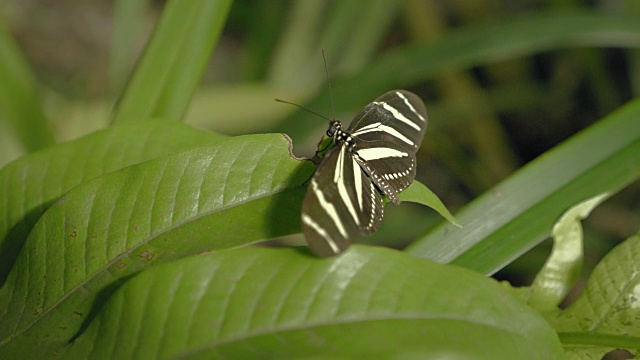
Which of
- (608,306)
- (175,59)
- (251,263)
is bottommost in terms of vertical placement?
(608,306)

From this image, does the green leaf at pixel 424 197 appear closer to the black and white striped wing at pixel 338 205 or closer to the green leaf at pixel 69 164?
the black and white striped wing at pixel 338 205

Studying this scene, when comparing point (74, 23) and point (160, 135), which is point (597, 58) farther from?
point (74, 23)

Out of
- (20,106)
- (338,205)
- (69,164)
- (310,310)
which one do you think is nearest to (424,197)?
(338,205)

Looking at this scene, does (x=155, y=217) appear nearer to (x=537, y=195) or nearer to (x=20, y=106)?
(x=537, y=195)

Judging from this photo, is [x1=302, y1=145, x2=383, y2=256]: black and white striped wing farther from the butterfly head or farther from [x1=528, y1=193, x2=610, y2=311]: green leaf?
[x1=528, y1=193, x2=610, y2=311]: green leaf

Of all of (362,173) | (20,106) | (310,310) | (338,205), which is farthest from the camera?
(20,106)

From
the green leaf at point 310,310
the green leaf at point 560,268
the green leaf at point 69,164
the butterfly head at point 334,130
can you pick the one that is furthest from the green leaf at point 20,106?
the green leaf at point 560,268
